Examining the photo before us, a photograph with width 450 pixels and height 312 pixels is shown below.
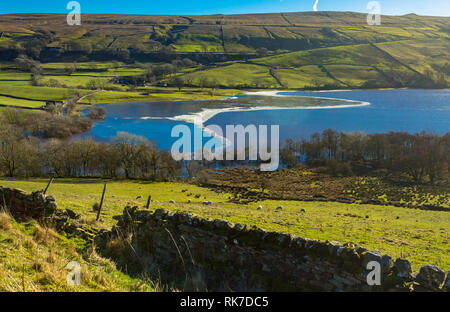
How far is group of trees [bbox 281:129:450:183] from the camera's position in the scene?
6475cm

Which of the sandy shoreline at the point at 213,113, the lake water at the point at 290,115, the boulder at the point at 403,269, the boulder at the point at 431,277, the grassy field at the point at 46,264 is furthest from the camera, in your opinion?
the lake water at the point at 290,115

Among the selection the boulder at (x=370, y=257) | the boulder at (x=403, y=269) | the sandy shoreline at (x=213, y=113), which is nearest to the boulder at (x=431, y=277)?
the boulder at (x=403, y=269)

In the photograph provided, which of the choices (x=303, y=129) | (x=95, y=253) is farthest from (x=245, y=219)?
(x=303, y=129)

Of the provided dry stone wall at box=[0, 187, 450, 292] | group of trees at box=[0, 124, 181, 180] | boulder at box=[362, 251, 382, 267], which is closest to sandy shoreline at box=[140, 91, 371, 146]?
group of trees at box=[0, 124, 181, 180]

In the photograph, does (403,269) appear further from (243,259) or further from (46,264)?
(46,264)

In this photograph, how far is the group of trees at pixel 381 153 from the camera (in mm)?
64750

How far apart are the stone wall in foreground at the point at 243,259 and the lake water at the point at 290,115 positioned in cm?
7729

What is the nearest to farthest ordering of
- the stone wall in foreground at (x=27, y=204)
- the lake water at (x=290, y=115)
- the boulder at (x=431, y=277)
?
the boulder at (x=431, y=277) < the stone wall in foreground at (x=27, y=204) < the lake water at (x=290, y=115)

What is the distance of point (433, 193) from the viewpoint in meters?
53.5

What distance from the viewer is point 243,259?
1010cm

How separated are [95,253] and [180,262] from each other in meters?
2.83

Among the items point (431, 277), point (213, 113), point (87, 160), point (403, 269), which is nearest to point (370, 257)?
point (403, 269)

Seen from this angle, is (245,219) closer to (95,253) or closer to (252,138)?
(95,253)

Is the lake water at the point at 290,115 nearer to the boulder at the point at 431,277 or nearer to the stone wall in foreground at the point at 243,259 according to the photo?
the stone wall in foreground at the point at 243,259
